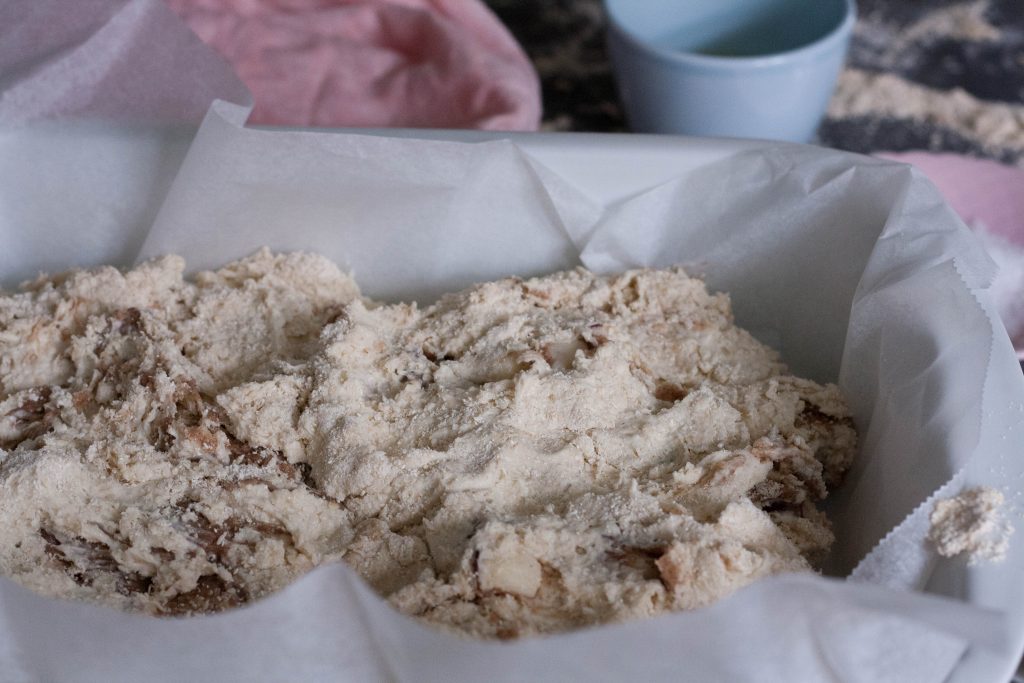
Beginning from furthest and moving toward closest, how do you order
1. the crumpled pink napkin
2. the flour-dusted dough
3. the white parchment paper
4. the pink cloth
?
the pink cloth
the crumpled pink napkin
the flour-dusted dough
the white parchment paper

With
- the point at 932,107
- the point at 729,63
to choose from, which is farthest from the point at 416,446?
the point at 932,107

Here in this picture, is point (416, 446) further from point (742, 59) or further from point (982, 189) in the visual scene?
point (982, 189)

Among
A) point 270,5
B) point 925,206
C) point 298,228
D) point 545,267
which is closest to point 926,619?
point 925,206

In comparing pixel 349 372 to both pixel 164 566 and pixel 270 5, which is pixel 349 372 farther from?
pixel 270 5

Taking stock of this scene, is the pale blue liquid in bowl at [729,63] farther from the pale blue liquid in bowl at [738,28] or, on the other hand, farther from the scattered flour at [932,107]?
the scattered flour at [932,107]

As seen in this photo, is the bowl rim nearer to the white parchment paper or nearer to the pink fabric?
the pink fabric

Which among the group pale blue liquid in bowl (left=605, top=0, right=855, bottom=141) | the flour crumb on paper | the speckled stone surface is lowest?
the speckled stone surface

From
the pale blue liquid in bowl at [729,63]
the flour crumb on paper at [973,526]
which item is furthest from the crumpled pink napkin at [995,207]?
the flour crumb on paper at [973,526]

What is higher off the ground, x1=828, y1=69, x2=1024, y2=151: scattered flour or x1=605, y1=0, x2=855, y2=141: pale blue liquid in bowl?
x1=605, y1=0, x2=855, y2=141: pale blue liquid in bowl

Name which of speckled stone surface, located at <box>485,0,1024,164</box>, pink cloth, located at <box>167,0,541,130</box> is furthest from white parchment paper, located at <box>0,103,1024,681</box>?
speckled stone surface, located at <box>485,0,1024,164</box>
